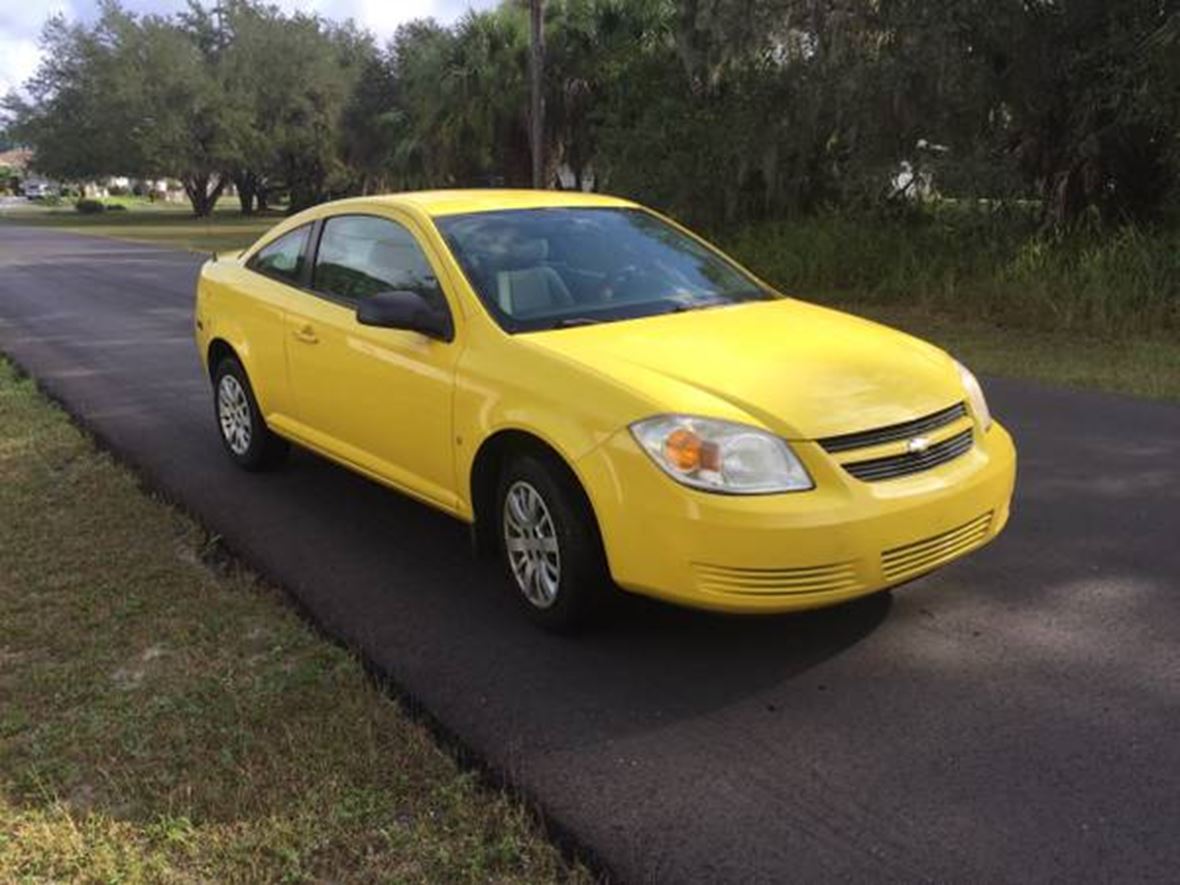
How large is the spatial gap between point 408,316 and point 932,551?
7.06ft

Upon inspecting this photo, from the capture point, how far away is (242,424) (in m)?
6.40

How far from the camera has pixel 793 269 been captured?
1553 centimetres

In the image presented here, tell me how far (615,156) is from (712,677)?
1604 cm

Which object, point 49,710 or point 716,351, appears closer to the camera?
point 49,710

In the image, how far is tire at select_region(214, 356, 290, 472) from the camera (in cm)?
622

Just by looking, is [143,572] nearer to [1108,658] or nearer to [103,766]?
[103,766]

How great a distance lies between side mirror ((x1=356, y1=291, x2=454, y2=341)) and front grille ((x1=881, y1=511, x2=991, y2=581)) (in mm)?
1882

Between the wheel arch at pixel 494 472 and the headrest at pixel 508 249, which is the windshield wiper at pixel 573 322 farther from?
the wheel arch at pixel 494 472

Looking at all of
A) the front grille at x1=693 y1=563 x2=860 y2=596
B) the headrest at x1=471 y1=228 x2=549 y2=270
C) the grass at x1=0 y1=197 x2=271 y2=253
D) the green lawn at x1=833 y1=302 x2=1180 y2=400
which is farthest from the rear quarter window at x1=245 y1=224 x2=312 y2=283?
the grass at x1=0 y1=197 x2=271 y2=253

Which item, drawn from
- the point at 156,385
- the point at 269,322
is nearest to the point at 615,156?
the point at 156,385

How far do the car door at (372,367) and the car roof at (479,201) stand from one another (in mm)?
108

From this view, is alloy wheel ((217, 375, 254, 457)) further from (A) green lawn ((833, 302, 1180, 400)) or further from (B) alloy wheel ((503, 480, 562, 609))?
(A) green lawn ((833, 302, 1180, 400))

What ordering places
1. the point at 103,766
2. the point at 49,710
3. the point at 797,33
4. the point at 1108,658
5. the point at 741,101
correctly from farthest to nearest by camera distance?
the point at 741,101, the point at 797,33, the point at 1108,658, the point at 49,710, the point at 103,766

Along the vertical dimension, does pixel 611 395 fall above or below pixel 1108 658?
above
